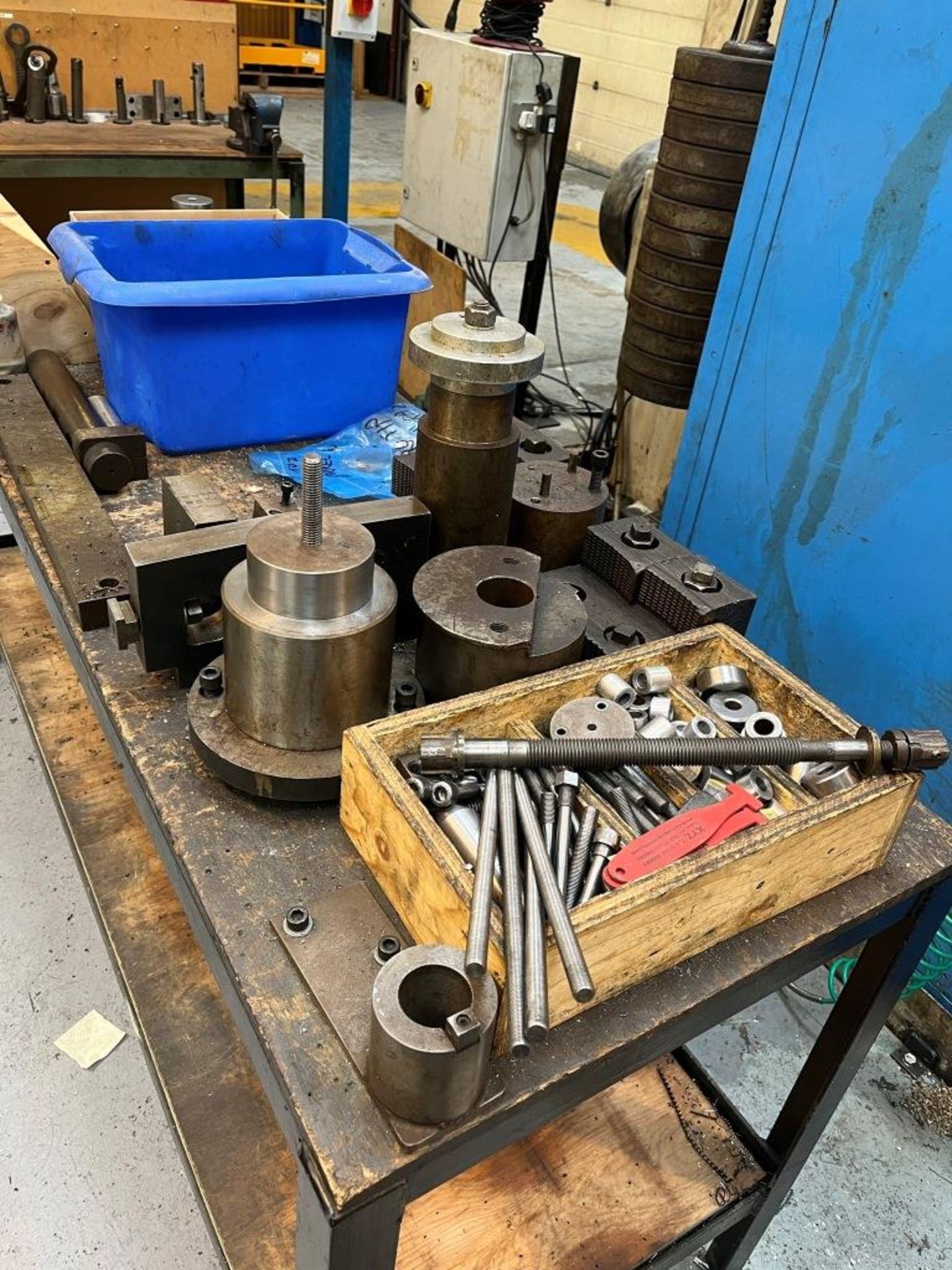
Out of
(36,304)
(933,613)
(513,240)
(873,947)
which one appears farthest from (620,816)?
(513,240)

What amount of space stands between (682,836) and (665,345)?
1.63 meters

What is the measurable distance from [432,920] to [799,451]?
4.09 ft

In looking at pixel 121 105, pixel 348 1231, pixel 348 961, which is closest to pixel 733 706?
pixel 348 961

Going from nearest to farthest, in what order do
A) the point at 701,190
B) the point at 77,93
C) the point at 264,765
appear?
the point at 264,765
the point at 701,190
the point at 77,93

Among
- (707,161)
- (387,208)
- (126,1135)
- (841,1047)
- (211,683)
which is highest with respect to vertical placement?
(707,161)

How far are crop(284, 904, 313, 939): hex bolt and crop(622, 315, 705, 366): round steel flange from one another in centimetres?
168

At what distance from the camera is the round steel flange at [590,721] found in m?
0.77

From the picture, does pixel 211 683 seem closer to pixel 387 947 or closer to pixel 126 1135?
pixel 387 947

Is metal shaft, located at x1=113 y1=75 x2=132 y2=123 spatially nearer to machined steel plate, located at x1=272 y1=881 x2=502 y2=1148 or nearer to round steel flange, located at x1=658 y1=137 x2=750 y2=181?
round steel flange, located at x1=658 y1=137 x2=750 y2=181

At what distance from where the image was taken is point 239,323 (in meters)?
1.26

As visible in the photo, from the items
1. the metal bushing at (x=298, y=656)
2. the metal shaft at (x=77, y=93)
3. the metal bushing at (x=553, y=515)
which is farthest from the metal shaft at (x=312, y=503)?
the metal shaft at (x=77, y=93)

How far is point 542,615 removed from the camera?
34.5 inches

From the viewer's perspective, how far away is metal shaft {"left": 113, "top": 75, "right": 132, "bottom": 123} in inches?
108

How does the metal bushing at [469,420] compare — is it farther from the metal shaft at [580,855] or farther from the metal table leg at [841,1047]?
the metal table leg at [841,1047]
